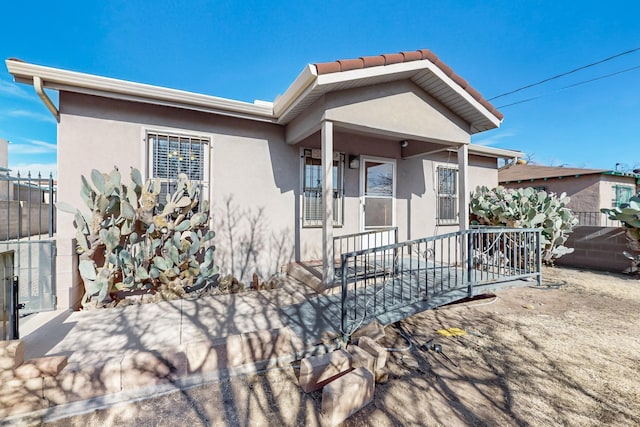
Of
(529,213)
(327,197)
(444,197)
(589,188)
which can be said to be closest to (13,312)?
(327,197)

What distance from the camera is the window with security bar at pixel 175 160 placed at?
4648 millimetres

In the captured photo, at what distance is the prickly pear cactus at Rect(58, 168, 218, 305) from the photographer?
3789mm

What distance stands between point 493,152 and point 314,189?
5.66m

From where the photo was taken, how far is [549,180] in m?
13.0

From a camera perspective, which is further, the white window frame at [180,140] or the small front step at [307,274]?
the white window frame at [180,140]

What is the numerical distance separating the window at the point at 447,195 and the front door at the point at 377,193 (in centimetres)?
166

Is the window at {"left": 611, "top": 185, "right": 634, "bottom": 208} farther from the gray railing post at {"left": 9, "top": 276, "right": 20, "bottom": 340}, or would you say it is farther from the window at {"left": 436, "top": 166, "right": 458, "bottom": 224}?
the gray railing post at {"left": 9, "top": 276, "right": 20, "bottom": 340}

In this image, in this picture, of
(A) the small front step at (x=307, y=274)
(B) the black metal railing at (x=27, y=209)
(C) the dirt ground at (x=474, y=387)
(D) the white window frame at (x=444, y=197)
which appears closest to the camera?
(C) the dirt ground at (x=474, y=387)

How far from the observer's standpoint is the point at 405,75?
15.3ft

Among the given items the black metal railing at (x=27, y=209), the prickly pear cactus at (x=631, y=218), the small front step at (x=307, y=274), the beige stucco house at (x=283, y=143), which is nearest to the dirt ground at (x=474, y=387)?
the small front step at (x=307, y=274)

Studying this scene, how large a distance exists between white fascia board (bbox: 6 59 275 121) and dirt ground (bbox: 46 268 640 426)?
13.3ft

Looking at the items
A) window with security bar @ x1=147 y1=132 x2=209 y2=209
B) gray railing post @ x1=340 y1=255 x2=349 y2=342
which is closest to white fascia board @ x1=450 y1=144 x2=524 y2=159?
gray railing post @ x1=340 y1=255 x2=349 y2=342

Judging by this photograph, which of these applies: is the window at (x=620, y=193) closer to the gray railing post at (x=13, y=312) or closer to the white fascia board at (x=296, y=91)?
the white fascia board at (x=296, y=91)

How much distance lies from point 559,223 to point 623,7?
7.46 meters
